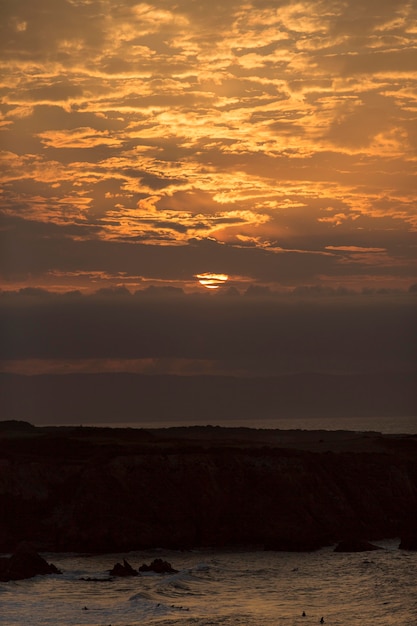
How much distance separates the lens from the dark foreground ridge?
70188 mm

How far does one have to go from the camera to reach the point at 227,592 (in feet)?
177

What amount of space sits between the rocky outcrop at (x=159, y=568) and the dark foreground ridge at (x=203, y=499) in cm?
951

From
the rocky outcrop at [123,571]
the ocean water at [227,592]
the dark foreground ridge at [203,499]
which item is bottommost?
the ocean water at [227,592]

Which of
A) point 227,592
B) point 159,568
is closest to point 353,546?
point 159,568

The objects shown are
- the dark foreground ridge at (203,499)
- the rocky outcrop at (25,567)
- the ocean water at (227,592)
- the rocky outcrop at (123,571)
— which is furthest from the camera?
the dark foreground ridge at (203,499)

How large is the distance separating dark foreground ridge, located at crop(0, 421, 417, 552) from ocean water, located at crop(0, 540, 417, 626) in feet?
10.5

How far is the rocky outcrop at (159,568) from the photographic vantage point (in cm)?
5862

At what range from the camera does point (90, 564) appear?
205 feet

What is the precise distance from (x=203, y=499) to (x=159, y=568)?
47.5ft

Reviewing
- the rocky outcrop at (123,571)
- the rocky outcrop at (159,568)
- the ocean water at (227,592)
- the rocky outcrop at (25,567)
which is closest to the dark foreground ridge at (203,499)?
the ocean water at (227,592)

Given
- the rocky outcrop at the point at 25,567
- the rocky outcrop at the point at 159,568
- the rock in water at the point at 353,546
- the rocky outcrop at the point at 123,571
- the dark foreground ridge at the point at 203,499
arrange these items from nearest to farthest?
the rocky outcrop at the point at 25,567
the rocky outcrop at the point at 123,571
the rocky outcrop at the point at 159,568
the rock in water at the point at 353,546
the dark foreground ridge at the point at 203,499

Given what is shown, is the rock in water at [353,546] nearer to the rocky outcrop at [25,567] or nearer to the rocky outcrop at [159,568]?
the rocky outcrop at [159,568]

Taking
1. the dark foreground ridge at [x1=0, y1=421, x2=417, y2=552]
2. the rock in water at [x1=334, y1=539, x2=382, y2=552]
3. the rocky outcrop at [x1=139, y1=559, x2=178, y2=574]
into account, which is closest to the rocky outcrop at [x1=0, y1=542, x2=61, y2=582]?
the rocky outcrop at [x1=139, y1=559, x2=178, y2=574]

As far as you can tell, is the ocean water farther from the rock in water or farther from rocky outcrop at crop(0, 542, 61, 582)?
the rock in water
